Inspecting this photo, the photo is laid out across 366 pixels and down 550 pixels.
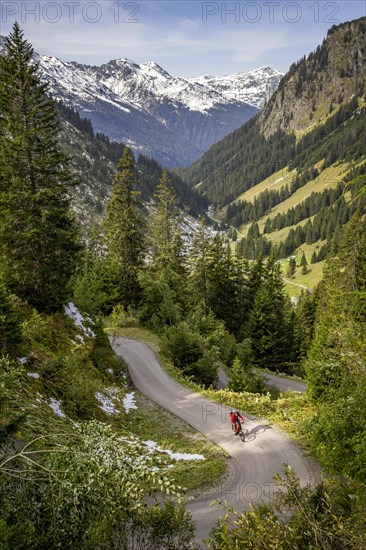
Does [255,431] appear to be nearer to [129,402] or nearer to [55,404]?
[129,402]

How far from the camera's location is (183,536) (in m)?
7.77

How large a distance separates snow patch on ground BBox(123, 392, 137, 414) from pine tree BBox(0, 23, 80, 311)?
7.28 meters

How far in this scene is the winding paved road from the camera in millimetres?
12836

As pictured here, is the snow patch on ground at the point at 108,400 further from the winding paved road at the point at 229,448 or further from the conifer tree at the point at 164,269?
the conifer tree at the point at 164,269

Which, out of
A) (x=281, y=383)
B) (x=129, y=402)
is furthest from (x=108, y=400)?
(x=281, y=383)

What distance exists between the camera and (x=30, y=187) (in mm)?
21078

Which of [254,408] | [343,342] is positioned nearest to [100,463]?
[343,342]

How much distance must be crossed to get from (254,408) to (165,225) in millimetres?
27339

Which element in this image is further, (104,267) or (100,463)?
(104,267)

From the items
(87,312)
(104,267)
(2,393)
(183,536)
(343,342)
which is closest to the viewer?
(2,393)

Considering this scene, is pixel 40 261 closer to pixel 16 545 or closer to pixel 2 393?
pixel 2 393

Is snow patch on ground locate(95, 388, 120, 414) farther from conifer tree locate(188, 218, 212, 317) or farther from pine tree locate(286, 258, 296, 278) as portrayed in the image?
pine tree locate(286, 258, 296, 278)

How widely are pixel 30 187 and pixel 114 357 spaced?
41.5 feet

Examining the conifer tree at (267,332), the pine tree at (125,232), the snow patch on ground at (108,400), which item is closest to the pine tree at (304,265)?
the conifer tree at (267,332)
